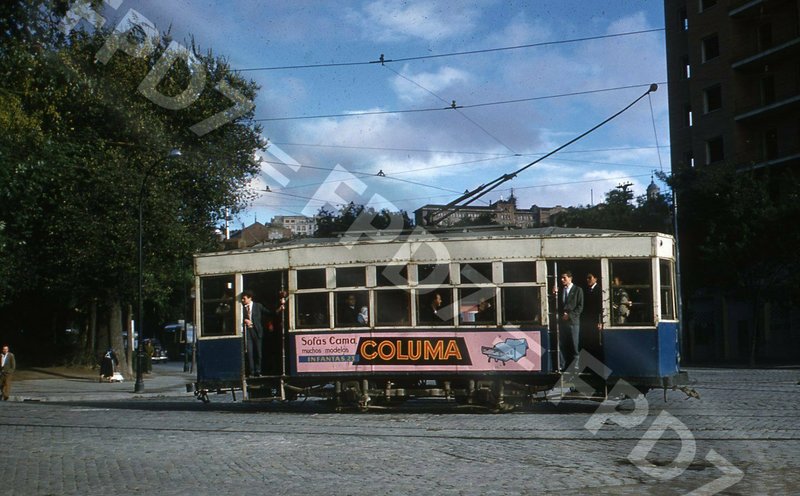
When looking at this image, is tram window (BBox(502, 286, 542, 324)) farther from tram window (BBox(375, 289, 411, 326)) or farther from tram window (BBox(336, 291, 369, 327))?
tram window (BBox(336, 291, 369, 327))

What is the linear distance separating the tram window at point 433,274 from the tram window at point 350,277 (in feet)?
3.50

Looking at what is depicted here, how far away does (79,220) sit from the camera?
32.9m

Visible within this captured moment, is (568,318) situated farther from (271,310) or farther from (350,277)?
(271,310)

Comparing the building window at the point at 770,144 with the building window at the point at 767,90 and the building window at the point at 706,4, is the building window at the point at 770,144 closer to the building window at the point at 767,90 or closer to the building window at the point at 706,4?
the building window at the point at 767,90

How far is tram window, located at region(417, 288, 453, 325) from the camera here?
54.4 feet

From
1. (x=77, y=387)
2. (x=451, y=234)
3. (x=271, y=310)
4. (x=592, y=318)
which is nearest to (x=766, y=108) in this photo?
(x=592, y=318)

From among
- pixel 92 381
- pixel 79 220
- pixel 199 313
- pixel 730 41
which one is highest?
pixel 730 41

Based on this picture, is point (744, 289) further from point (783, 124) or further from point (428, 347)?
point (428, 347)

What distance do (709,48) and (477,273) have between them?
134ft

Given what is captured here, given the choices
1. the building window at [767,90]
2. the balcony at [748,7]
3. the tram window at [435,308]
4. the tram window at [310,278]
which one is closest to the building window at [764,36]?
the balcony at [748,7]

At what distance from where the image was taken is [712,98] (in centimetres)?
5238

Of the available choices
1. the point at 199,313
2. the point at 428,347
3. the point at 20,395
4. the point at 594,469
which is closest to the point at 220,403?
the point at 199,313

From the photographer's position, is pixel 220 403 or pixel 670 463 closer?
pixel 670 463

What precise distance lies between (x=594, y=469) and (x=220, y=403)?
1301 cm
